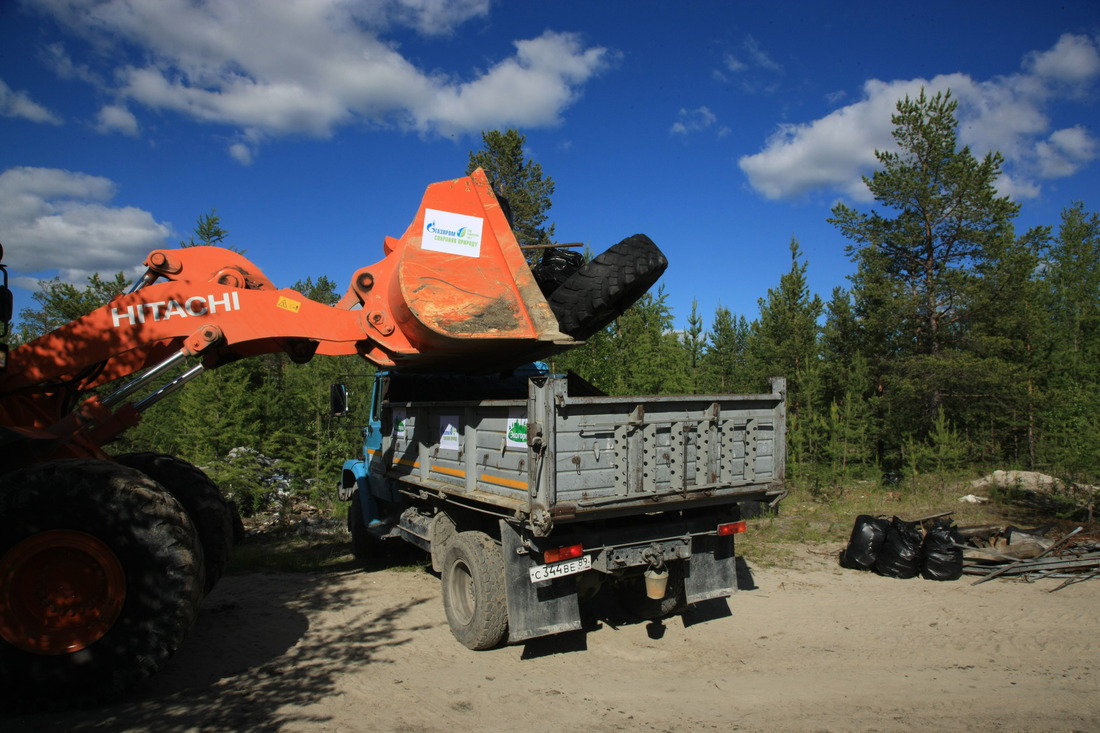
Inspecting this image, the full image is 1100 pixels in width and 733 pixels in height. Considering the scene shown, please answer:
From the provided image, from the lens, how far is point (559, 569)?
4898 millimetres

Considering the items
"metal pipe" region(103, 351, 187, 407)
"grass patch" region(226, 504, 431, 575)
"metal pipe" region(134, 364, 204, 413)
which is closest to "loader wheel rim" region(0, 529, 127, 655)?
"metal pipe" region(103, 351, 187, 407)

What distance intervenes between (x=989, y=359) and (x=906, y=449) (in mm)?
3233

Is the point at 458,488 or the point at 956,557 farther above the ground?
the point at 458,488

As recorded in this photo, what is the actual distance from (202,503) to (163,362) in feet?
5.60

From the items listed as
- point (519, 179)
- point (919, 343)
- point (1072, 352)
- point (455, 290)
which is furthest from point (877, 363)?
point (455, 290)

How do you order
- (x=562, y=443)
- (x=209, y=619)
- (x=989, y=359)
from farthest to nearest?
(x=989, y=359), (x=209, y=619), (x=562, y=443)

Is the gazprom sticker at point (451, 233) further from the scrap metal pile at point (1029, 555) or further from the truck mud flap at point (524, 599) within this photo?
the scrap metal pile at point (1029, 555)

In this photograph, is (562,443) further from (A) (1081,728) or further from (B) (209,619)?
(B) (209,619)

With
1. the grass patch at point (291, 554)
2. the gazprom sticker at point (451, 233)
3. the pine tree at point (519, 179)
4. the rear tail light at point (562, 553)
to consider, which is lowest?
the grass patch at point (291, 554)

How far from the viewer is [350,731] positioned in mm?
3938

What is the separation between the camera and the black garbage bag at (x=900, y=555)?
7797 mm

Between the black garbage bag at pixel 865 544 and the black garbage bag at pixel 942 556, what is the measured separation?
0.50 m

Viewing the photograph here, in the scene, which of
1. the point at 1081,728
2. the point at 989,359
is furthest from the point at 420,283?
the point at 989,359

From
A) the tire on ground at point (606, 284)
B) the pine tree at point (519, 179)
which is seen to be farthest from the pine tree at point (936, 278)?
the tire on ground at point (606, 284)
